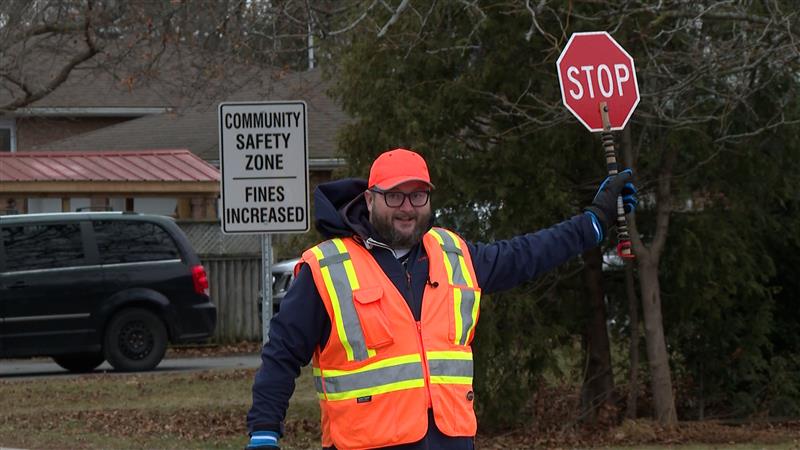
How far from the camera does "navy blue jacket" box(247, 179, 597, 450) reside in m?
4.98

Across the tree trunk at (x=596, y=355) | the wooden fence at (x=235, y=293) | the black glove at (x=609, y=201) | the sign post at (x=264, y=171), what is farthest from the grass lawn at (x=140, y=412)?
the black glove at (x=609, y=201)

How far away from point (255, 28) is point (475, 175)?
6242 millimetres

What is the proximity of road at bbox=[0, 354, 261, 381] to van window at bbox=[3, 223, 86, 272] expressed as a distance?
1.49 meters

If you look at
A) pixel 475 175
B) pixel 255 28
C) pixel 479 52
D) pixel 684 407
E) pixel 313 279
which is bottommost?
pixel 684 407

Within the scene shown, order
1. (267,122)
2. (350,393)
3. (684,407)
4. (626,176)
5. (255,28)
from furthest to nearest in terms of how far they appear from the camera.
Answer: (255,28), (684,407), (267,122), (626,176), (350,393)

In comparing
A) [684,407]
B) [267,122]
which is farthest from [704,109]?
[267,122]

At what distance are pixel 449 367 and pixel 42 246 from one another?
14.0m

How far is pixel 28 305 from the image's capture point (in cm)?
1778

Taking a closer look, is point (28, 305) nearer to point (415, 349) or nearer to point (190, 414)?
point (190, 414)

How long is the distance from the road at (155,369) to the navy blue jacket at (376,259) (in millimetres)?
13498

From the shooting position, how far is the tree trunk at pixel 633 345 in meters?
12.5

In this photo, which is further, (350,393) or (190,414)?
(190,414)

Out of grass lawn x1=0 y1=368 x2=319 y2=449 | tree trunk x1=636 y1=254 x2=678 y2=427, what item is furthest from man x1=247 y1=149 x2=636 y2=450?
tree trunk x1=636 y1=254 x2=678 y2=427

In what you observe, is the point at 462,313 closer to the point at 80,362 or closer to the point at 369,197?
the point at 369,197
